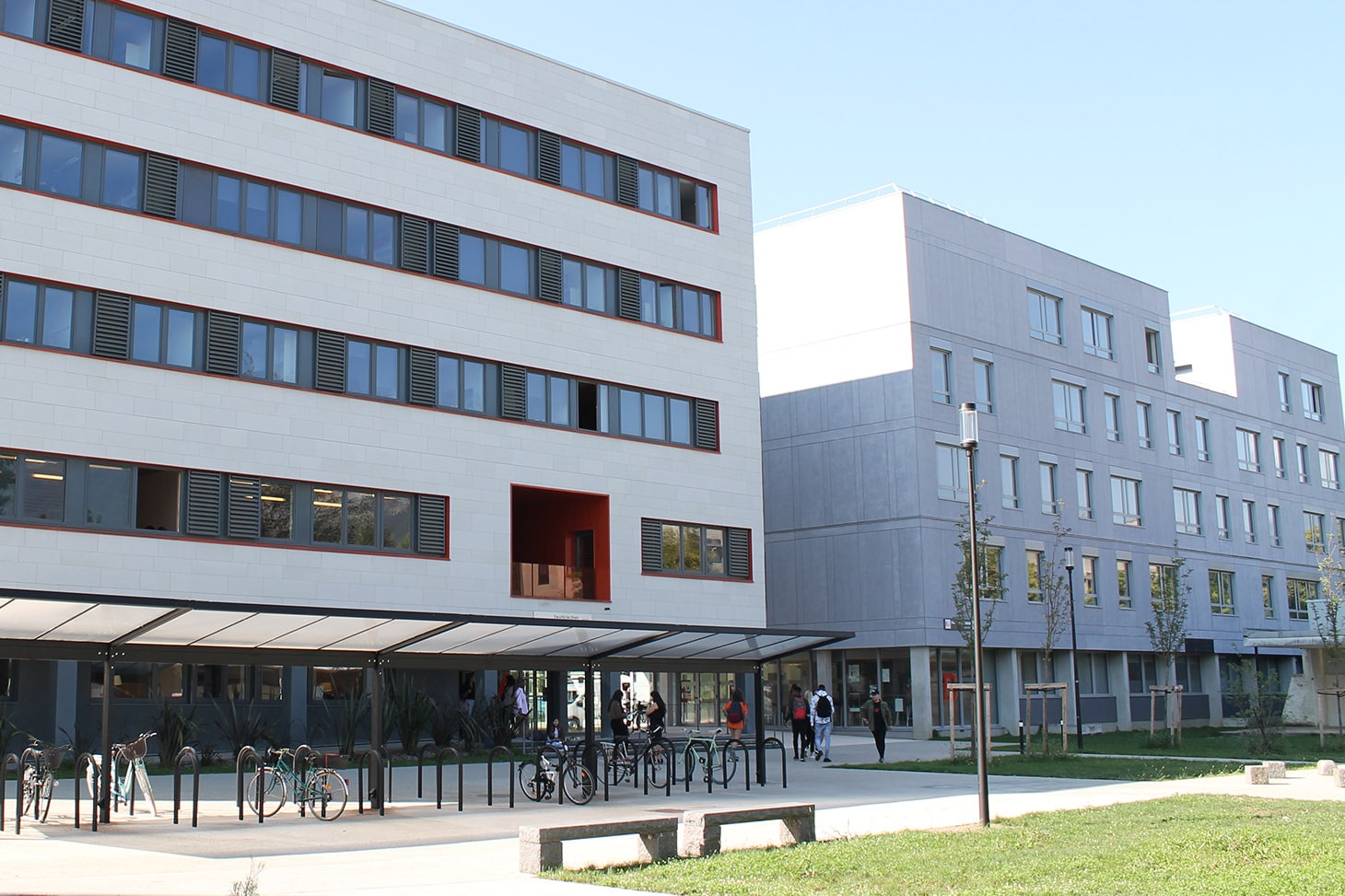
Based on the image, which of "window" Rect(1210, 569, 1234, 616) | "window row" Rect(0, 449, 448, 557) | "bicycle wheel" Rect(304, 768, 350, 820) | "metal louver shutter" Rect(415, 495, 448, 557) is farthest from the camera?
"window" Rect(1210, 569, 1234, 616)

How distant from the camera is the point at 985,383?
5059cm

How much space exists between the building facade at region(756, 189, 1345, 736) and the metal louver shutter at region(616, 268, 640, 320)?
12510mm

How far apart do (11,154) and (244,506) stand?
28.7 ft

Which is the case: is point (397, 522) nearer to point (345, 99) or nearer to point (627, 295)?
point (627, 295)

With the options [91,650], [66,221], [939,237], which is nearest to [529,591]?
[66,221]

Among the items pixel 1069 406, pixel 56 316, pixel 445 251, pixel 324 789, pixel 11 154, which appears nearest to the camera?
pixel 324 789

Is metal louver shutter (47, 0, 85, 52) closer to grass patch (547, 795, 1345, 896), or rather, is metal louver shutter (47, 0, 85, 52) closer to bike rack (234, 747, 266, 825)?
bike rack (234, 747, 266, 825)

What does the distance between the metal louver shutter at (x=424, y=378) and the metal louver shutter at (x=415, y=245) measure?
6.91ft

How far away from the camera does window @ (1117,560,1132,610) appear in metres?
55.2

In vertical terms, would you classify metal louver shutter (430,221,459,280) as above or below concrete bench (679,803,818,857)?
above

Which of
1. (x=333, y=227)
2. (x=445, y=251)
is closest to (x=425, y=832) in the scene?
(x=333, y=227)

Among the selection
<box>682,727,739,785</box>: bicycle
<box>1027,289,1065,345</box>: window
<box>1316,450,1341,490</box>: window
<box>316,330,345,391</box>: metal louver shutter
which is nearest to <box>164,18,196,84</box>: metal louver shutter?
<box>316,330,345,391</box>: metal louver shutter

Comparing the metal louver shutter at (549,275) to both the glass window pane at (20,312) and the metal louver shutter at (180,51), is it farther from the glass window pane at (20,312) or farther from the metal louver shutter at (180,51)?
the glass window pane at (20,312)

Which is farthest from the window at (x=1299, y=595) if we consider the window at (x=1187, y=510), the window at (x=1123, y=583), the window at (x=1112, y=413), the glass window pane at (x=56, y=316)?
the glass window pane at (x=56, y=316)
